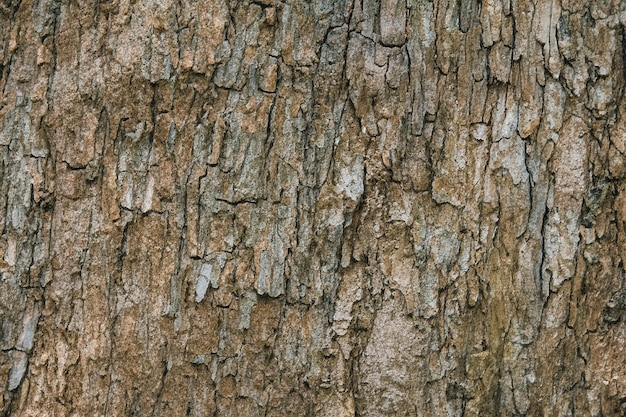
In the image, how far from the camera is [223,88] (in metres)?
1.89

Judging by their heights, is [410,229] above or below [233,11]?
below

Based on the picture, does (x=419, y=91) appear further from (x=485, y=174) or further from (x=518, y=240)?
(x=518, y=240)

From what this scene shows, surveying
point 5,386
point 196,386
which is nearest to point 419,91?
point 196,386

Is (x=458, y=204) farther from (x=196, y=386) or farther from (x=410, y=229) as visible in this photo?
(x=196, y=386)

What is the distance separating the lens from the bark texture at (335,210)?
6.20ft

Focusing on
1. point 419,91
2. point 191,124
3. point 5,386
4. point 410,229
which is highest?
point 419,91

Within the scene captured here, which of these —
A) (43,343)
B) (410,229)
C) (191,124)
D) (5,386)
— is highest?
(191,124)

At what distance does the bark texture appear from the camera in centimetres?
189

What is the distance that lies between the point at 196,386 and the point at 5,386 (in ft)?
1.59

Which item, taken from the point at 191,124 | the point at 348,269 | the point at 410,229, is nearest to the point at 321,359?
the point at 348,269

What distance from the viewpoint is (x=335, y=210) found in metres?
1.89

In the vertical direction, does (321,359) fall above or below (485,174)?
below

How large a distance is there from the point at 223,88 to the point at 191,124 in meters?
0.12

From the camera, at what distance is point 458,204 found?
74.9 inches
